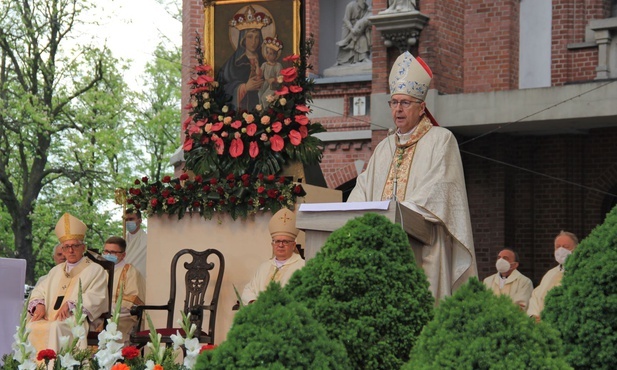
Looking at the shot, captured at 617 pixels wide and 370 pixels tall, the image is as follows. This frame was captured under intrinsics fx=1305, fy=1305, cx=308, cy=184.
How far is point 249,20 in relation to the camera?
13.3 meters

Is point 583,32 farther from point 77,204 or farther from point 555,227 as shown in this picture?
point 77,204

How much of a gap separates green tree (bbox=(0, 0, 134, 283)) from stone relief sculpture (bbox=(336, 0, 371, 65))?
11.0 m

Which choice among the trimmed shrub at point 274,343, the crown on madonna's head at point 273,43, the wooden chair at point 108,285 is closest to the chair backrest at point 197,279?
the wooden chair at point 108,285

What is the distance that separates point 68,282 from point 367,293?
708 centimetres

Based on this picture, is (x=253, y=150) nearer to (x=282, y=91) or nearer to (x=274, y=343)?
(x=282, y=91)

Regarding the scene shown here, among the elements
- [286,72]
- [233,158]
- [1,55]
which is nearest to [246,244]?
[233,158]

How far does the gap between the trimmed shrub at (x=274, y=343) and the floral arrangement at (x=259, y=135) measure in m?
7.11

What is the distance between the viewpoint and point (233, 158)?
12.2 meters

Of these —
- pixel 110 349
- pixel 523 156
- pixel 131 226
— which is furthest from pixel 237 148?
pixel 523 156

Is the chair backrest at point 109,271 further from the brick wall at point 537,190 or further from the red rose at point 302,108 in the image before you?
the brick wall at point 537,190

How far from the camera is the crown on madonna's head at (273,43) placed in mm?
13031

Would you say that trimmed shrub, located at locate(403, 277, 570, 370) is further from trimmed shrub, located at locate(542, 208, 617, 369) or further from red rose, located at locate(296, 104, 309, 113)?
red rose, located at locate(296, 104, 309, 113)

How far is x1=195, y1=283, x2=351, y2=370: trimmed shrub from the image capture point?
4.68 m

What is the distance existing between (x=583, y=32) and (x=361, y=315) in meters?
15.0
